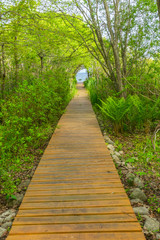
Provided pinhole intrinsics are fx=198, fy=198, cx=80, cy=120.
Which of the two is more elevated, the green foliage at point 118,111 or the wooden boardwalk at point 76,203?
the green foliage at point 118,111

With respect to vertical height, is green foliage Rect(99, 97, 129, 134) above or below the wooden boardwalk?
above

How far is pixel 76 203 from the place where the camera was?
2250 millimetres

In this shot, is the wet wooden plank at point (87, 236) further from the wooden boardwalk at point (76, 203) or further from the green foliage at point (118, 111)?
the green foliage at point (118, 111)

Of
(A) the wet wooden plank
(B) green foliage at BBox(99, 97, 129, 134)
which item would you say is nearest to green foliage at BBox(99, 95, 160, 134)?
(B) green foliage at BBox(99, 97, 129, 134)

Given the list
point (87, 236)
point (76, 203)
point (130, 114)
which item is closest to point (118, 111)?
point (130, 114)

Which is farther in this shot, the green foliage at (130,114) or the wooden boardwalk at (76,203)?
the green foliage at (130,114)

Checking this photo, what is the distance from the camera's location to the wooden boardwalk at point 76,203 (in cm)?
184

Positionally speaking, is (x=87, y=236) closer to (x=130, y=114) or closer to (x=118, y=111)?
(x=118, y=111)

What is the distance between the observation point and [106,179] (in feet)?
9.09

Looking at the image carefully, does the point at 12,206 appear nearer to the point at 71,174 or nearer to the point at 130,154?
the point at 71,174

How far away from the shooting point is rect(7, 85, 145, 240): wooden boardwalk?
1845 millimetres

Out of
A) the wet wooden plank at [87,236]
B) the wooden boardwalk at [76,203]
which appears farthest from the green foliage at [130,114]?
the wet wooden plank at [87,236]

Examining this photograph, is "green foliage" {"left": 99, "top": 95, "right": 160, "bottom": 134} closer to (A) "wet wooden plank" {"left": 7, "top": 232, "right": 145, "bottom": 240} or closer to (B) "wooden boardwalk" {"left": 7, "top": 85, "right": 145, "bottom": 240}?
(B) "wooden boardwalk" {"left": 7, "top": 85, "right": 145, "bottom": 240}

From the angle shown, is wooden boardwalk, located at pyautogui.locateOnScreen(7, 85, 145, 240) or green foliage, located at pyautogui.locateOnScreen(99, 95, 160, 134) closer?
wooden boardwalk, located at pyautogui.locateOnScreen(7, 85, 145, 240)
